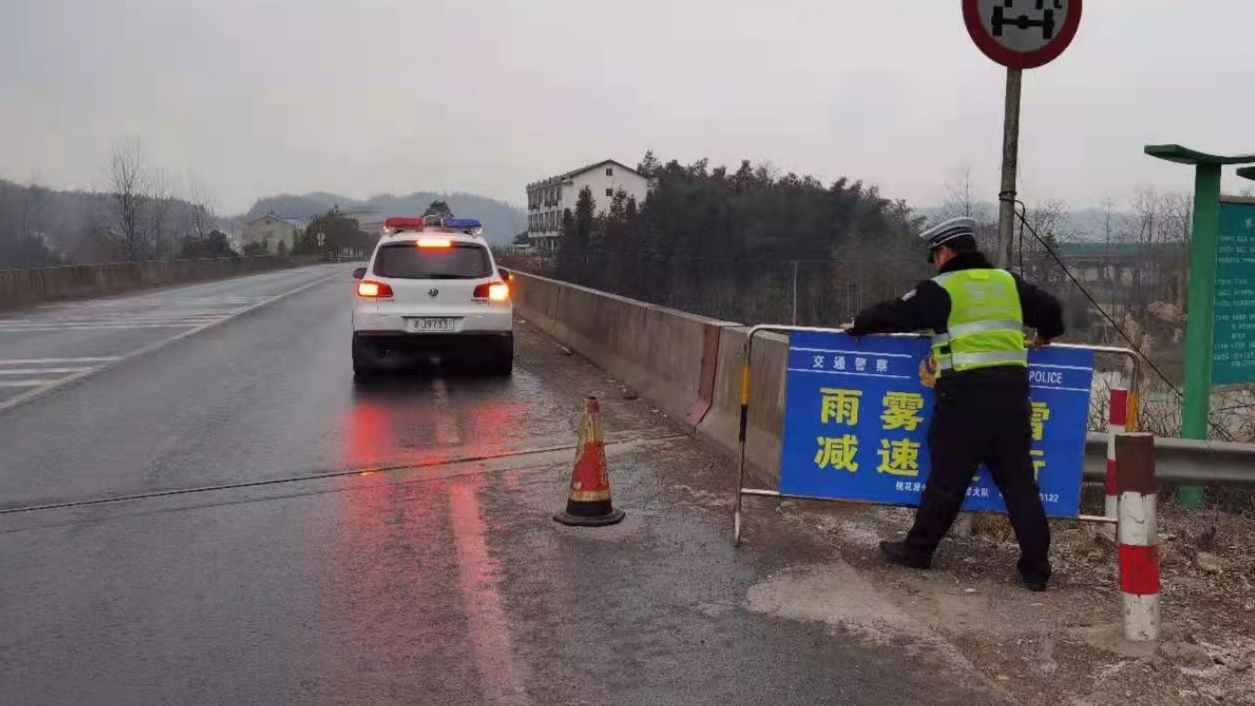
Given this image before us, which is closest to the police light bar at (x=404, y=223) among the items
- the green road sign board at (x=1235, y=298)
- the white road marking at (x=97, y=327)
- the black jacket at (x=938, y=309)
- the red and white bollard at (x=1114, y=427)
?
the white road marking at (x=97, y=327)

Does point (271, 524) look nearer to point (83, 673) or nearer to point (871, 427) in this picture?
point (83, 673)

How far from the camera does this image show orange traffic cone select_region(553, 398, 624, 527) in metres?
5.82

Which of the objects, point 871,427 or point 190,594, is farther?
point 871,427

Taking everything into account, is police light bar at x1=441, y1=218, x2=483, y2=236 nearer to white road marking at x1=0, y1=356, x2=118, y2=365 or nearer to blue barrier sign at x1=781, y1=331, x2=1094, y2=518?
white road marking at x1=0, y1=356, x2=118, y2=365

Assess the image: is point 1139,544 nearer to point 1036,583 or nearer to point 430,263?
point 1036,583

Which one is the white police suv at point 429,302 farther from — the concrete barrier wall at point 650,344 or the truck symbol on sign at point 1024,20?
the truck symbol on sign at point 1024,20

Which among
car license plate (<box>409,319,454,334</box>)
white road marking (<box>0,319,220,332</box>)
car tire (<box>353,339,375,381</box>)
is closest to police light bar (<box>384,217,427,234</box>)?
white road marking (<box>0,319,220,332</box>)

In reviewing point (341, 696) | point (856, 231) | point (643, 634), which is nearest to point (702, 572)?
point (643, 634)

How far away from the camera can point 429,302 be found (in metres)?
11.6

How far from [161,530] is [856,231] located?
35677 millimetres

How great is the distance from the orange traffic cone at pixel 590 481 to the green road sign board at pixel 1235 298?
4226mm

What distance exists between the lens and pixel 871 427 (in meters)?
5.28

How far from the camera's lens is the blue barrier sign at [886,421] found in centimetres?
508

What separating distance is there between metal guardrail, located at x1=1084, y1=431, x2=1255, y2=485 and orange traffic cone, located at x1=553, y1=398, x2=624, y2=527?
284 centimetres
